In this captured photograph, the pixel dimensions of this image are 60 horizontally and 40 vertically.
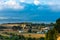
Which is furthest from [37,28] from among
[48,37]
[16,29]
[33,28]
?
[48,37]

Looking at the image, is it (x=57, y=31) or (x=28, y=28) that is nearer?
(x=57, y=31)

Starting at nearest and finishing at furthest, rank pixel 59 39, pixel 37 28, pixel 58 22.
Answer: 1. pixel 59 39
2. pixel 58 22
3. pixel 37 28

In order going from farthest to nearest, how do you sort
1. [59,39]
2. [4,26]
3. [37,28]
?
[4,26]
[37,28]
[59,39]

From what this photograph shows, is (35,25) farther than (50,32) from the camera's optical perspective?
Yes

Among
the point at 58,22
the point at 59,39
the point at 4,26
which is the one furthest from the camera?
the point at 4,26

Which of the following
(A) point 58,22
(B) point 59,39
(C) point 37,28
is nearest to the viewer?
(B) point 59,39

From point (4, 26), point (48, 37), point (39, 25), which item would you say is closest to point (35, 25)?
point (39, 25)

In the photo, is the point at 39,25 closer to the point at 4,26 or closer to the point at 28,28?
the point at 28,28

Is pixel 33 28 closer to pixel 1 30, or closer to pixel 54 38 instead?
pixel 1 30
